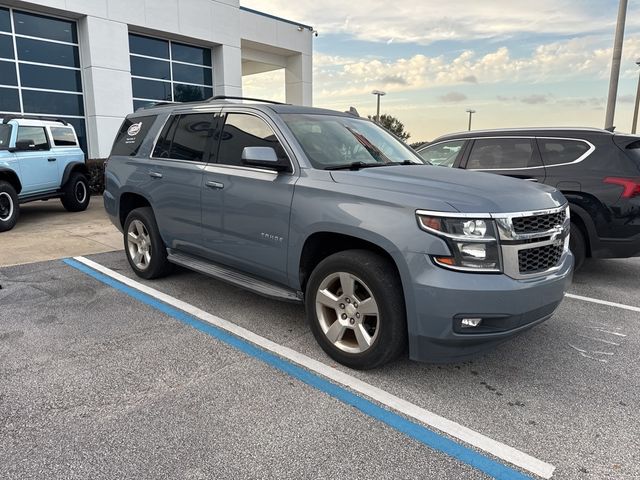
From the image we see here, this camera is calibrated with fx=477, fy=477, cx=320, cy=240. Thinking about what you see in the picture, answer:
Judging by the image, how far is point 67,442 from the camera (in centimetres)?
262

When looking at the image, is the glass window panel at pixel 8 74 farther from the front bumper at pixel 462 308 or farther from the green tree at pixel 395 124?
the green tree at pixel 395 124

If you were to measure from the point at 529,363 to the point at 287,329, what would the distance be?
6.51 ft

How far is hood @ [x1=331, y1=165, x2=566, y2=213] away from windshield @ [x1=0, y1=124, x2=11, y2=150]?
8.54 metres

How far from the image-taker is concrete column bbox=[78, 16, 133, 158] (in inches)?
642

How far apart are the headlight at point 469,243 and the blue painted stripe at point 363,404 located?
980 millimetres

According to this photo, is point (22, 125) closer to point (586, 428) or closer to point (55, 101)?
point (55, 101)

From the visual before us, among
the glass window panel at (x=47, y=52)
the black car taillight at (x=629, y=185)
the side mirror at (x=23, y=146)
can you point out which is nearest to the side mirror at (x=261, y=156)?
the black car taillight at (x=629, y=185)

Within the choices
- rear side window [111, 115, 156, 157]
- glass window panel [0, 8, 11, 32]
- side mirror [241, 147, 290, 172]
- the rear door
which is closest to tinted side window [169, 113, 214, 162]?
rear side window [111, 115, 156, 157]

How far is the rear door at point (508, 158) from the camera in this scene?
6105mm

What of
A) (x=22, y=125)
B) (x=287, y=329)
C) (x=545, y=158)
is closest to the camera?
(x=287, y=329)

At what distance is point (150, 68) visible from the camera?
61.0 feet

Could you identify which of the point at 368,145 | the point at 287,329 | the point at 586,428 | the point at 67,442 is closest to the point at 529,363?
the point at 586,428

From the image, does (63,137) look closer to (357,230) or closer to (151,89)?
(151,89)

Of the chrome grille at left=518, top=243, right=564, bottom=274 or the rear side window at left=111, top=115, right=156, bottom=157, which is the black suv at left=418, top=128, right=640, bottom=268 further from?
the rear side window at left=111, top=115, right=156, bottom=157
